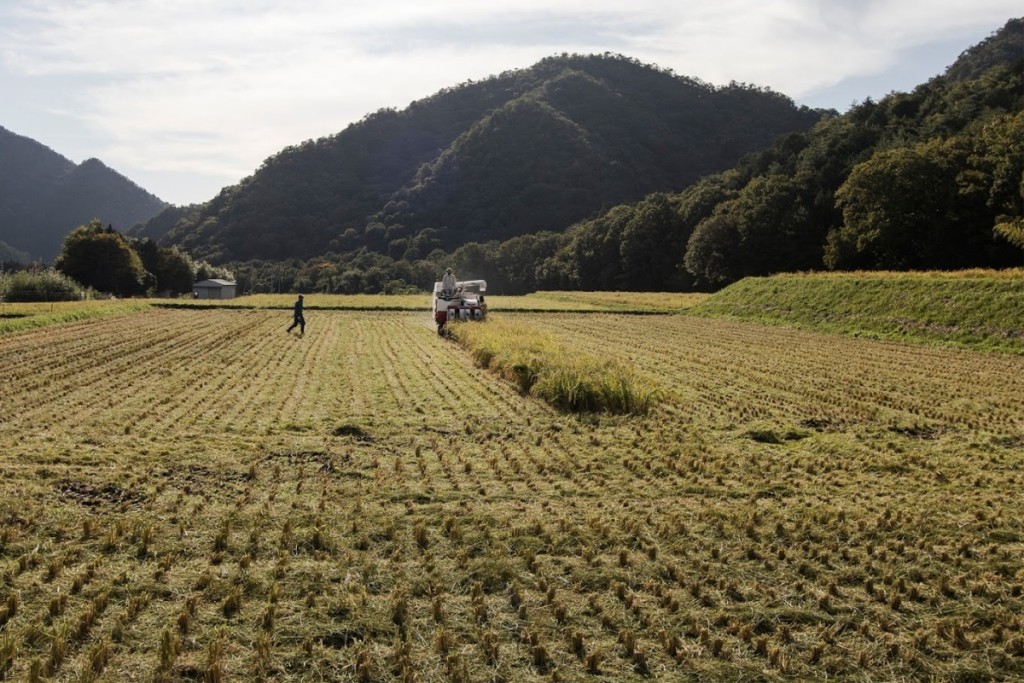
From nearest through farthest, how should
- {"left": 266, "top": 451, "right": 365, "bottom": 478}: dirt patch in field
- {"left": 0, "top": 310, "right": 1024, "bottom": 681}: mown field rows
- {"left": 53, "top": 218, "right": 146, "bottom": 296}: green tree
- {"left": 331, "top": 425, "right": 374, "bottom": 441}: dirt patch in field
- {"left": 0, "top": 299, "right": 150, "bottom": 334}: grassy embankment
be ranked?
{"left": 0, "top": 310, "right": 1024, "bottom": 681}: mown field rows
{"left": 266, "top": 451, "right": 365, "bottom": 478}: dirt patch in field
{"left": 331, "top": 425, "right": 374, "bottom": 441}: dirt patch in field
{"left": 0, "top": 299, "right": 150, "bottom": 334}: grassy embankment
{"left": 53, "top": 218, "right": 146, "bottom": 296}: green tree

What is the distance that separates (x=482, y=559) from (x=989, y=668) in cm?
358

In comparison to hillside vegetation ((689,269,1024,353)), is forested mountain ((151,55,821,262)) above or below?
above

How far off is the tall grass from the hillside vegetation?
15.4 meters

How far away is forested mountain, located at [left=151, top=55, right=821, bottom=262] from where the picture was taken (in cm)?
12512

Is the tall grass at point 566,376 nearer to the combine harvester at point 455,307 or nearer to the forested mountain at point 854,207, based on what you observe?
the combine harvester at point 455,307

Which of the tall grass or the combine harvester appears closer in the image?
the tall grass

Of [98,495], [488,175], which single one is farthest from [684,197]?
[98,495]

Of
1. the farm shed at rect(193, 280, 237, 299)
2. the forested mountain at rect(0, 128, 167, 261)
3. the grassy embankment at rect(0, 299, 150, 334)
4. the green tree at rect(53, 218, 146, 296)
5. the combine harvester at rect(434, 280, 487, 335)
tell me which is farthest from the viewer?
the forested mountain at rect(0, 128, 167, 261)

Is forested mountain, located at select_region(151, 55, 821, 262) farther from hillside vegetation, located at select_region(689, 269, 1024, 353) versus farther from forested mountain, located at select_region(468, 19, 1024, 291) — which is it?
hillside vegetation, located at select_region(689, 269, 1024, 353)

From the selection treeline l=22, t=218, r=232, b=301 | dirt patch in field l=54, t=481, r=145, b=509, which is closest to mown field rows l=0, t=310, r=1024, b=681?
dirt patch in field l=54, t=481, r=145, b=509

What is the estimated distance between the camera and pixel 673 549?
6.31m

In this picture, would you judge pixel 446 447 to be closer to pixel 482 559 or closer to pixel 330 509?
pixel 330 509

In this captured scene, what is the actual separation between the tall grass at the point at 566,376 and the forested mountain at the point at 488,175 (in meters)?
106

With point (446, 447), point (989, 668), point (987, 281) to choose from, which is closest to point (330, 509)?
point (446, 447)
